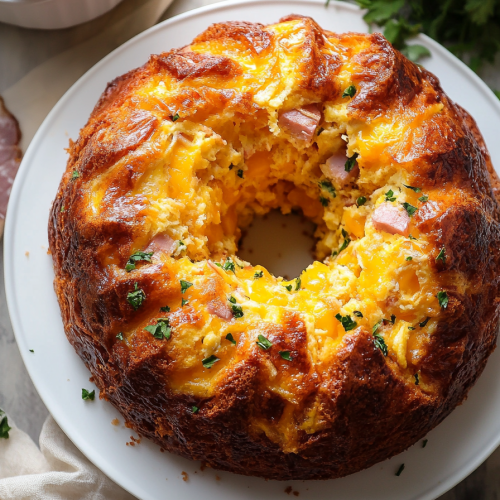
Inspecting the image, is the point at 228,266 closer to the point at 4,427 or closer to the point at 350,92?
the point at 350,92

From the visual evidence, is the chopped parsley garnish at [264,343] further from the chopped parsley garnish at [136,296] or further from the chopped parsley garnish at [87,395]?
the chopped parsley garnish at [87,395]

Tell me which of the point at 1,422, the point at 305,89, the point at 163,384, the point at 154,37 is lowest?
the point at 1,422

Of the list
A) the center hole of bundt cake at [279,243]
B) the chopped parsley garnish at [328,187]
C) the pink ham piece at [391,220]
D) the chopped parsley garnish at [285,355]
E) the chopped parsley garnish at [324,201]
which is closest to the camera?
the chopped parsley garnish at [285,355]

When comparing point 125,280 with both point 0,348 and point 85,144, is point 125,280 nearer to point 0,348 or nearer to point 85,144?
point 85,144

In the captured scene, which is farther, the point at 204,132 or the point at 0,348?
the point at 0,348

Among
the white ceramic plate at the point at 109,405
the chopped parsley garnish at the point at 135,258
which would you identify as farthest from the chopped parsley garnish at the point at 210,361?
the white ceramic plate at the point at 109,405

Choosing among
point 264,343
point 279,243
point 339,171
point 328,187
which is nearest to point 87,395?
point 264,343

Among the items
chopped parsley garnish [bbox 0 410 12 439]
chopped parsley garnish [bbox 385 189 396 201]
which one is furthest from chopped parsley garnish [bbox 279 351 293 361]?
chopped parsley garnish [bbox 0 410 12 439]

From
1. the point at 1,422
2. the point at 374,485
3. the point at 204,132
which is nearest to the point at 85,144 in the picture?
the point at 204,132
